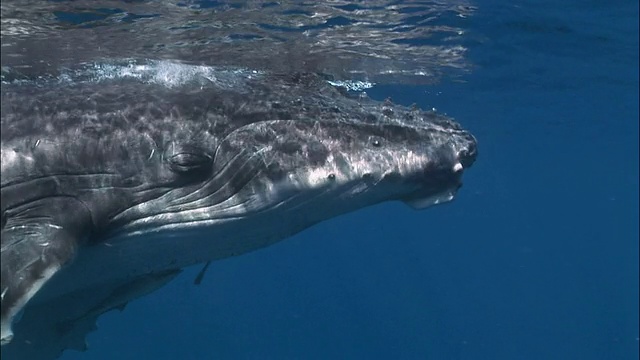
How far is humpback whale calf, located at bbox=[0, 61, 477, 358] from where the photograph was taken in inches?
261

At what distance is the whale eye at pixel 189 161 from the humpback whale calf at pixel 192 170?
0.03 feet

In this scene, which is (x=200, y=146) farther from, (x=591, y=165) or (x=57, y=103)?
(x=591, y=165)

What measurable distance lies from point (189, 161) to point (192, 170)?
0.10 metres

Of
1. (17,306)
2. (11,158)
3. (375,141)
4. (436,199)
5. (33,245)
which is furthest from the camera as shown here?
(375,141)

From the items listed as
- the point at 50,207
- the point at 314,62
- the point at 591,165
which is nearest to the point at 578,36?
the point at 314,62

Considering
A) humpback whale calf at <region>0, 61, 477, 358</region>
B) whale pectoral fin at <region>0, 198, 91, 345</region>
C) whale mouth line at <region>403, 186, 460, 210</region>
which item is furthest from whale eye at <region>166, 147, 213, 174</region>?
whale mouth line at <region>403, 186, 460, 210</region>

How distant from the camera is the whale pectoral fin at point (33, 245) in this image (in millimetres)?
5531

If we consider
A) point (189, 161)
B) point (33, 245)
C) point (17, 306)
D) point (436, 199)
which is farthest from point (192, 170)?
point (436, 199)

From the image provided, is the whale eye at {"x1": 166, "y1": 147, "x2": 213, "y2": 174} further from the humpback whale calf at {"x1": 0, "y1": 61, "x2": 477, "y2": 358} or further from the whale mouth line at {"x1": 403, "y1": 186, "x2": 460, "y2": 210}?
the whale mouth line at {"x1": 403, "y1": 186, "x2": 460, "y2": 210}

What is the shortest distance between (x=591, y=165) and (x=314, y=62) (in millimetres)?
67953

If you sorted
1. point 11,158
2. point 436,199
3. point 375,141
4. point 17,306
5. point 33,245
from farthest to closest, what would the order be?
1. point 375,141
2. point 11,158
3. point 436,199
4. point 33,245
5. point 17,306

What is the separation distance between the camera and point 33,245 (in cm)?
586

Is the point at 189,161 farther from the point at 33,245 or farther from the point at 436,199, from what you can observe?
the point at 436,199

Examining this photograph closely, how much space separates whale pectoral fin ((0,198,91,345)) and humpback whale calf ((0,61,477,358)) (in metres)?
0.02
